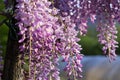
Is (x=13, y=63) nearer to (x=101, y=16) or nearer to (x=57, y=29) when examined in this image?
(x=57, y=29)

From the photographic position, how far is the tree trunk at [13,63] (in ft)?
8.36

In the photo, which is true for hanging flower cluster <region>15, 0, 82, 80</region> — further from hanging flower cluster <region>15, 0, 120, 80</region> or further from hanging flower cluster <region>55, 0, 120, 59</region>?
hanging flower cluster <region>55, 0, 120, 59</region>

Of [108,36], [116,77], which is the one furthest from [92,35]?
[108,36]

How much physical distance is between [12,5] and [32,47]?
384 millimetres

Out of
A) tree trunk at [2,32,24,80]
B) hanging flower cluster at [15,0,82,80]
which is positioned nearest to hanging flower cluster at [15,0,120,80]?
hanging flower cluster at [15,0,82,80]

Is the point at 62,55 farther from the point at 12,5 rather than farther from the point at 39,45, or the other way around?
the point at 12,5

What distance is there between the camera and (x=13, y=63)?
2576 millimetres

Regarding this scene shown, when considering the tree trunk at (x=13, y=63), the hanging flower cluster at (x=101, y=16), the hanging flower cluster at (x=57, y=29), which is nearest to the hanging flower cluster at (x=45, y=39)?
the hanging flower cluster at (x=57, y=29)

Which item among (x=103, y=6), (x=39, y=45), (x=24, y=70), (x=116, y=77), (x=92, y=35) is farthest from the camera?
(x=92, y=35)

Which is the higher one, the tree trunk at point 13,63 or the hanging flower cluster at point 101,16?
the hanging flower cluster at point 101,16

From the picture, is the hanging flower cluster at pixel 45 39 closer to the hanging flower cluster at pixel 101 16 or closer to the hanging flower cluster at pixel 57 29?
the hanging flower cluster at pixel 57 29

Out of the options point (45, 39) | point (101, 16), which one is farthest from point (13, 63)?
point (101, 16)

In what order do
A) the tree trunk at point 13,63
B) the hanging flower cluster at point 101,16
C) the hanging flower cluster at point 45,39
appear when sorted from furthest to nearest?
the hanging flower cluster at point 101,16, the tree trunk at point 13,63, the hanging flower cluster at point 45,39

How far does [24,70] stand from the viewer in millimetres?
2596
